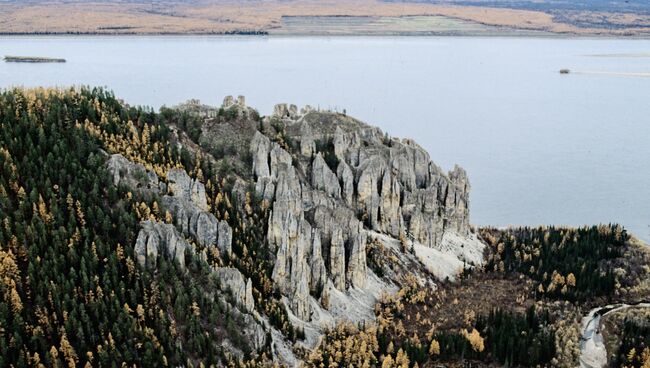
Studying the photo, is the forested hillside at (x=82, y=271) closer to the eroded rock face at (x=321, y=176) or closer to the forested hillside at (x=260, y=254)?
the forested hillside at (x=260, y=254)

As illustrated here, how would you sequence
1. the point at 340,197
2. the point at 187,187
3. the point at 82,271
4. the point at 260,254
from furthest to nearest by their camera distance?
the point at 340,197, the point at 260,254, the point at 187,187, the point at 82,271

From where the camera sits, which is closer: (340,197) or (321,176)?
(321,176)

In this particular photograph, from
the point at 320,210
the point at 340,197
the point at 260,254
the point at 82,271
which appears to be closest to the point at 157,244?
the point at 82,271

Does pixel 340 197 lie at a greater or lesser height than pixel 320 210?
lesser

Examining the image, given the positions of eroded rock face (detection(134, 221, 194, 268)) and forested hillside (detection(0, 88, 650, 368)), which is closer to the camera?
forested hillside (detection(0, 88, 650, 368))

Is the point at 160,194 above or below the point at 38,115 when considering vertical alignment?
below

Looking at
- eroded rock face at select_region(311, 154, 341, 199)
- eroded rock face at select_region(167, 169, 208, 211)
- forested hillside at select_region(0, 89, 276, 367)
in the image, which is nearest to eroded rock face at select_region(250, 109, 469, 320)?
eroded rock face at select_region(311, 154, 341, 199)

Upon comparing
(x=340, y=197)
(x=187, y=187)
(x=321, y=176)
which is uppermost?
(x=187, y=187)

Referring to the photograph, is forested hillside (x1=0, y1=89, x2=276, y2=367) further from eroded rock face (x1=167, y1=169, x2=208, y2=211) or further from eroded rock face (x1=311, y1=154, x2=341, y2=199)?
eroded rock face (x1=311, y1=154, x2=341, y2=199)

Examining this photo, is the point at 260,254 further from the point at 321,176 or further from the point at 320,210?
the point at 321,176

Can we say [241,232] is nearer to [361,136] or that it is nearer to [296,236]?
[296,236]

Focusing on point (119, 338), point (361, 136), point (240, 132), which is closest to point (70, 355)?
point (119, 338)
